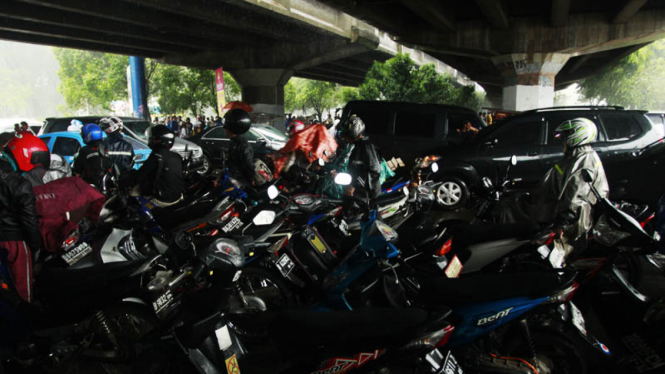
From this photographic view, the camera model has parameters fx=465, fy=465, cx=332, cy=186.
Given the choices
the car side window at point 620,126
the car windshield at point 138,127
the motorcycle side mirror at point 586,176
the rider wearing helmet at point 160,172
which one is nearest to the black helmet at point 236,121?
the rider wearing helmet at point 160,172

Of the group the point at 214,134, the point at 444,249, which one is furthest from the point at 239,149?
the point at 214,134

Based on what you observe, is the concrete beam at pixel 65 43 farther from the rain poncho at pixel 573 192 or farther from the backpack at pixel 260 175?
the rain poncho at pixel 573 192

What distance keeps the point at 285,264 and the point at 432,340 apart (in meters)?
1.91

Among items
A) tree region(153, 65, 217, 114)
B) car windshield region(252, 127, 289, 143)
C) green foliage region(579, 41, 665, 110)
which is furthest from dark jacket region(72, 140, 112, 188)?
green foliage region(579, 41, 665, 110)

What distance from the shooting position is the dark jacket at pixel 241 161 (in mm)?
5949

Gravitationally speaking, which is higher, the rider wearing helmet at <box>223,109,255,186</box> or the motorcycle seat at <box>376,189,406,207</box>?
the rider wearing helmet at <box>223,109,255,186</box>

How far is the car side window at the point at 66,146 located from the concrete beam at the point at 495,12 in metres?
11.7

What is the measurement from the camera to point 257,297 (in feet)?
12.6

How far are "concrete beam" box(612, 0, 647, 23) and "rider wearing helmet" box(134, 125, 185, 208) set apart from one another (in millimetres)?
14453

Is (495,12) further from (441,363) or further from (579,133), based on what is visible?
(441,363)

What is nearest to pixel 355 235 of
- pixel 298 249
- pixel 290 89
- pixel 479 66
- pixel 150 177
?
pixel 298 249

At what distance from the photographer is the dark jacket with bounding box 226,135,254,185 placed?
5949mm

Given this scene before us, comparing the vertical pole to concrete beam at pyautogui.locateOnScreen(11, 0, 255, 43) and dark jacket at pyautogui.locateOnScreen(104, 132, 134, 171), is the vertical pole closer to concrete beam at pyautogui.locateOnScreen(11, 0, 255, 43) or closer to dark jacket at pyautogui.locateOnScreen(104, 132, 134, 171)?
concrete beam at pyautogui.locateOnScreen(11, 0, 255, 43)

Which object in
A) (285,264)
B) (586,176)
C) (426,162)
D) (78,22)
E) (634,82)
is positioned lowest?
(285,264)
